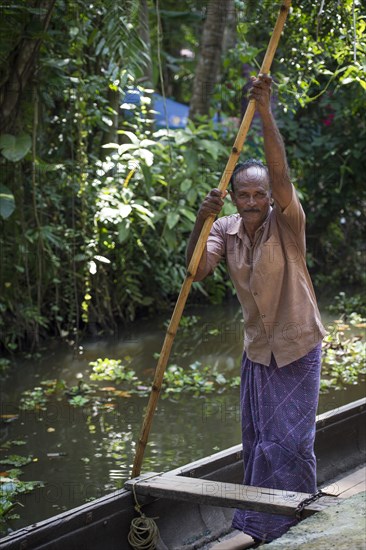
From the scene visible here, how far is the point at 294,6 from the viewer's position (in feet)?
17.0

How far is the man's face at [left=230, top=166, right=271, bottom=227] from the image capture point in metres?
3.24

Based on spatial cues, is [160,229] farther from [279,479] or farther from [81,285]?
[279,479]

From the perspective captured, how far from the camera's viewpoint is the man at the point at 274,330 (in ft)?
10.6

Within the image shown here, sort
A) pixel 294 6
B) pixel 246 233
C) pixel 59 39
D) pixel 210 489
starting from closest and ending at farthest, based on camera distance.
A: 1. pixel 210 489
2. pixel 246 233
3. pixel 294 6
4. pixel 59 39

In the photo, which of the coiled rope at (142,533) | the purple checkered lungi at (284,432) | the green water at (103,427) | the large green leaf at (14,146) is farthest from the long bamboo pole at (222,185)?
the large green leaf at (14,146)

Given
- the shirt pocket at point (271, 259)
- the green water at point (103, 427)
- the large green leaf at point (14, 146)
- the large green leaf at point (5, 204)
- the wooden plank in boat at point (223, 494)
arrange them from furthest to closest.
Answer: the large green leaf at point (14, 146) → the large green leaf at point (5, 204) → the green water at point (103, 427) → the shirt pocket at point (271, 259) → the wooden plank in boat at point (223, 494)

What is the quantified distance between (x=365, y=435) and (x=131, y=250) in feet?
11.6

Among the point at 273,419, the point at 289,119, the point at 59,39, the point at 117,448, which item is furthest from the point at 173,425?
the point at 289,119

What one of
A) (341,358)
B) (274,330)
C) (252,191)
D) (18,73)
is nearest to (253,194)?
(252,191)

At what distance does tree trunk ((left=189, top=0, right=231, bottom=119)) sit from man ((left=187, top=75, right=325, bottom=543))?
5.86 meters

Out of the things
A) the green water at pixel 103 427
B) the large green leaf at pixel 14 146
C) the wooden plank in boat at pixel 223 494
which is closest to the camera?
the wooden plank in boat at pixel 223 494

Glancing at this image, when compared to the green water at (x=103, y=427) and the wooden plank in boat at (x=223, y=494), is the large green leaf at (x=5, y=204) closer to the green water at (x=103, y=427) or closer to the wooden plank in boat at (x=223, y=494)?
the green water at (x=103, y=427)

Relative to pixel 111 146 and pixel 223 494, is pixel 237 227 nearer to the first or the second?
pixel 223 494

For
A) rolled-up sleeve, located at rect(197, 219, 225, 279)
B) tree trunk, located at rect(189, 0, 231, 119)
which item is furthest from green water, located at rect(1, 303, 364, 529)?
tree trunk, located at rect(189, 0, 231, 119)
